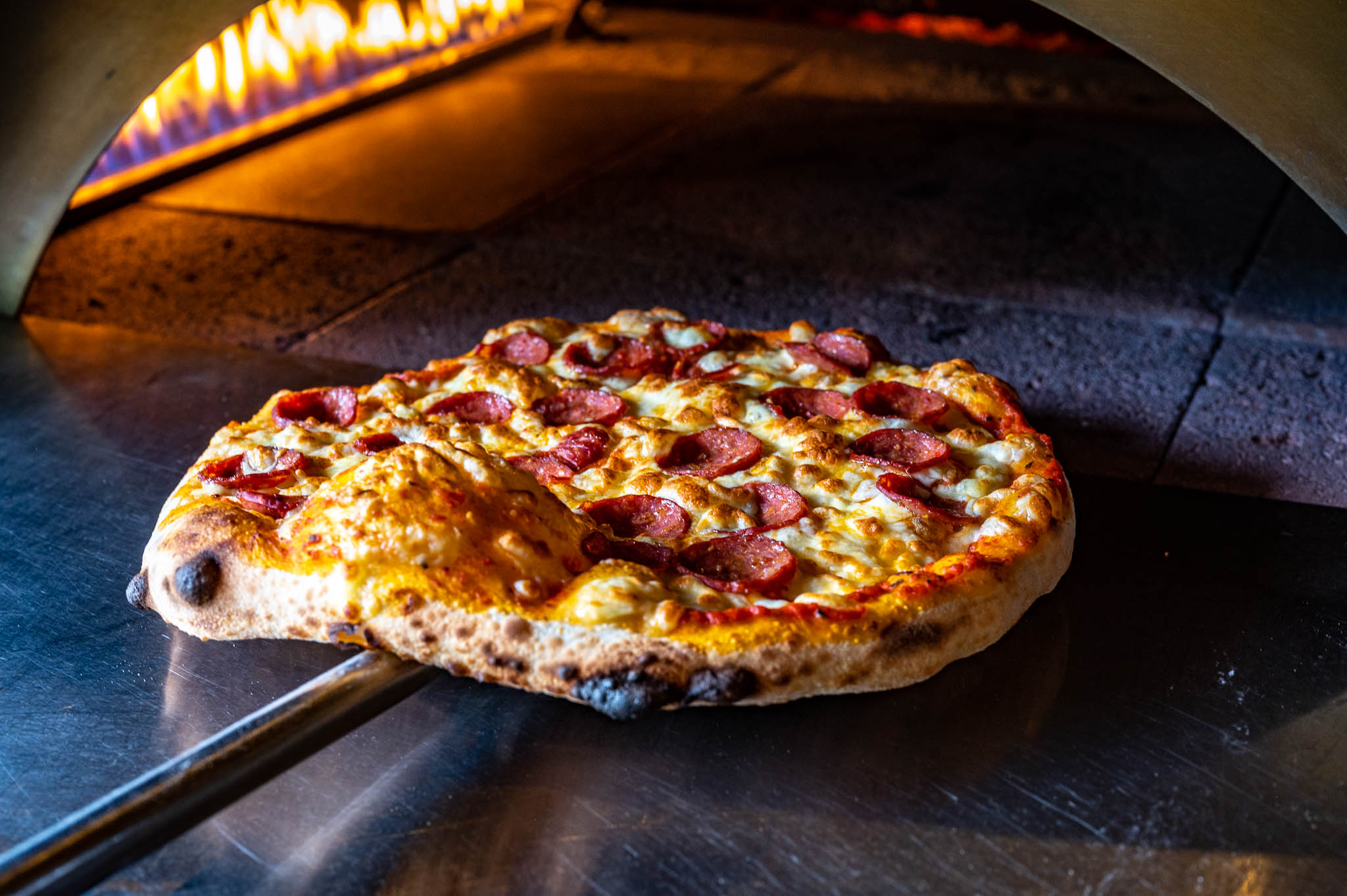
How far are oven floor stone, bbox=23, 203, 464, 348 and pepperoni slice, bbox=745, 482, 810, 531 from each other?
2.37 meters

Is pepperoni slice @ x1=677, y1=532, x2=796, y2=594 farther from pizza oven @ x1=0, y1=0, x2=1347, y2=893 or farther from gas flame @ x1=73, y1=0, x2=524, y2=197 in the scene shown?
gas flame @ x1=73, y1=0, x2=524, y2=197

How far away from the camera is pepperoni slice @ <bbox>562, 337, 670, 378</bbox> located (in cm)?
297

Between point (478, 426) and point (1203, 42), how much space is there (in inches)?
70.7

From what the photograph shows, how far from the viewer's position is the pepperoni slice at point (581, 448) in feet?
8.30

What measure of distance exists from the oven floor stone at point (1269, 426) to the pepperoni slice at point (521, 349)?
64.5 inches

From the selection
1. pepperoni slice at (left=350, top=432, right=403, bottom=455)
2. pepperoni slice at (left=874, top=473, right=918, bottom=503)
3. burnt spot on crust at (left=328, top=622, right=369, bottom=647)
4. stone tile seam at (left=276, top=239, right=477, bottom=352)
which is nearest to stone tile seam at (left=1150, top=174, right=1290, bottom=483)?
pepperoni slice at (left=874, top=473, right=918, bottom=503)

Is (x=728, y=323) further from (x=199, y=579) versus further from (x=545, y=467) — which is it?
(x=199, y=579)

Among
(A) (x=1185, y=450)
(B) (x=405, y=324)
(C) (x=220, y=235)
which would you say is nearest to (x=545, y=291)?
(B) (x=405, y=324)

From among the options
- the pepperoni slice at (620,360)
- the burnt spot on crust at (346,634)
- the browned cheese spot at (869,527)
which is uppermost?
the pepperoni slice at (620,360)

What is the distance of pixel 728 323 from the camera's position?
14.4ft

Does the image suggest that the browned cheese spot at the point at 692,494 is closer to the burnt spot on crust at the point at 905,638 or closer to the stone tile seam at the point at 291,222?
the burnt spot on crust at the point at 905,638

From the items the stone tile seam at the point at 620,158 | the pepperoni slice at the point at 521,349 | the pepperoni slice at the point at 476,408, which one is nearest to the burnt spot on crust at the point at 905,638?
the pepperoni slice at the point at 476,408

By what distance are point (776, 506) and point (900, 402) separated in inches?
22.7

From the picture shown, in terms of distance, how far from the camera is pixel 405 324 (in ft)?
14.1
